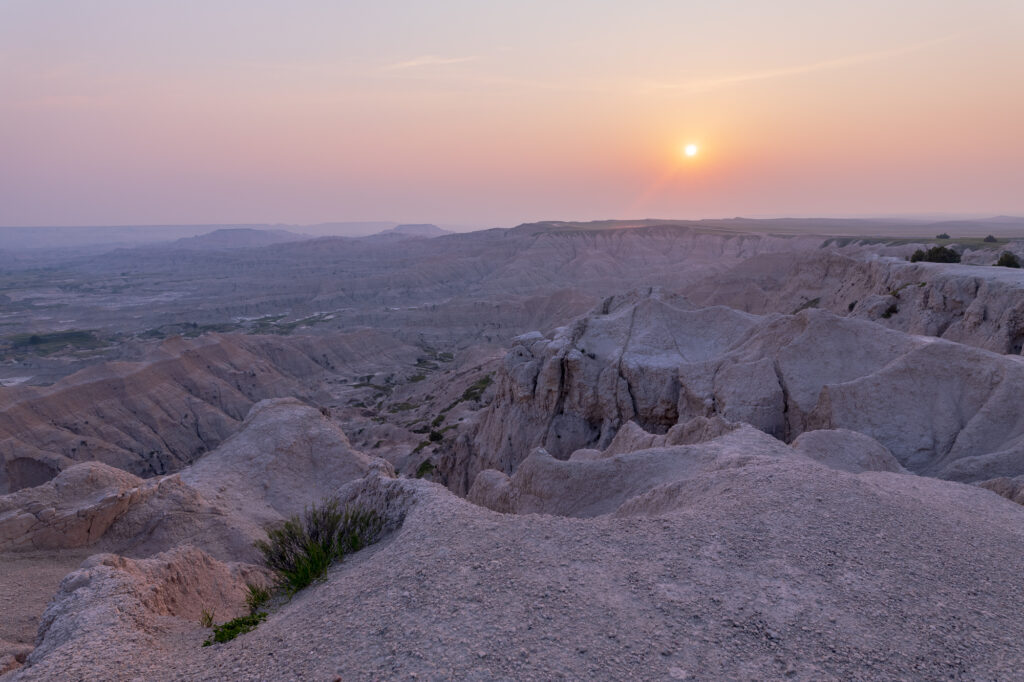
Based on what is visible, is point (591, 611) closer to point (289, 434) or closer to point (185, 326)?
point (289, 434)

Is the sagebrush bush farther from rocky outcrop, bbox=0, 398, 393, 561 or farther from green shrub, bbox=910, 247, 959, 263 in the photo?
green shrub, bbox=910, 247, 959, 263

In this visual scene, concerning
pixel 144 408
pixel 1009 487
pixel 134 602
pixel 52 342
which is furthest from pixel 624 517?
pixel 52 342

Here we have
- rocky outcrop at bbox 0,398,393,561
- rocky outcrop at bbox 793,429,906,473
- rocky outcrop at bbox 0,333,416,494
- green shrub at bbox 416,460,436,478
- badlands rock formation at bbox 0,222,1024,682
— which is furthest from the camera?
rocky outcrop at bbox 0,333,416,494

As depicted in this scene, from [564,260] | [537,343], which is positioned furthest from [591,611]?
[564,260]

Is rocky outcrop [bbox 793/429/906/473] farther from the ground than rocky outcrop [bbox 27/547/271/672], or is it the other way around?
rocky outcrop [bbox 793/429/906/473]

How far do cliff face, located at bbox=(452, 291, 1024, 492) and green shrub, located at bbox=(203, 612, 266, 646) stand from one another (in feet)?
45.4

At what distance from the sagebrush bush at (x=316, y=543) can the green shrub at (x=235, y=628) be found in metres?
0.75

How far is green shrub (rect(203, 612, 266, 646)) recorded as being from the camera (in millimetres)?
Result: 7633

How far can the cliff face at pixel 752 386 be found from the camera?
588 inches

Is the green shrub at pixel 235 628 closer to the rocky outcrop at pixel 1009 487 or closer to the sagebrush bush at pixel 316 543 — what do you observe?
the sagebrush bush at pixel 316 543

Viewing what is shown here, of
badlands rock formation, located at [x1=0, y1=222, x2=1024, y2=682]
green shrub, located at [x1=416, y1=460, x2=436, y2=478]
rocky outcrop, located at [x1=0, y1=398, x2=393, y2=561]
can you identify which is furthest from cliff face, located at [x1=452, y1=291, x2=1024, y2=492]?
rocky outcrop, located at [x1=0, y1=398, x2=393, y2=561]

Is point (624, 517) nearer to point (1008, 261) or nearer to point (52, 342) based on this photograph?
point (1008, 261)

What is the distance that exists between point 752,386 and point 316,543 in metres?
14.5

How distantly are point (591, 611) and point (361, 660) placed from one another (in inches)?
99.1
